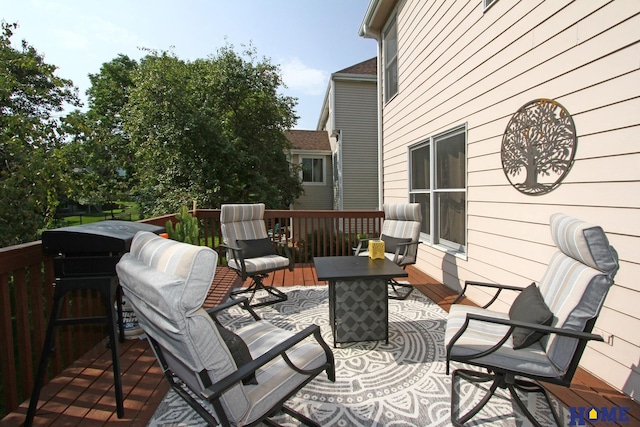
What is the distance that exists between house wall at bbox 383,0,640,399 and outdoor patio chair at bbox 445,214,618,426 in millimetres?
450

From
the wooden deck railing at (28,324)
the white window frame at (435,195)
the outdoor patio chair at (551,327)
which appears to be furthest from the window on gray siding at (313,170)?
the outdoor patio chair at (551,327)

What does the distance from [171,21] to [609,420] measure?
8615 mm

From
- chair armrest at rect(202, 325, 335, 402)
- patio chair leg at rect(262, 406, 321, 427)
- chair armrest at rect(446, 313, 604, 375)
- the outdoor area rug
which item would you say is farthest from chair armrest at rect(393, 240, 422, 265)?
chair armrest at rect(202, 325, 335, 402)

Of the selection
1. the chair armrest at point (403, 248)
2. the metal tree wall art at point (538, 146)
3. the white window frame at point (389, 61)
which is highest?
the white window frame at point (389, 61)

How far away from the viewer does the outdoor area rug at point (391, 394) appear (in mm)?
1867

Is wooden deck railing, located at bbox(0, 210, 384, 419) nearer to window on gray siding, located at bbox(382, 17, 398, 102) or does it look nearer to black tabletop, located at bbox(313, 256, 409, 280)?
black tabletop, located at bbox(313, 256, 409, 280)

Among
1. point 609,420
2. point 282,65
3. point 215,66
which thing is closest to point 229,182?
point 215,66

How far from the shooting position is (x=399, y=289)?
4395mm

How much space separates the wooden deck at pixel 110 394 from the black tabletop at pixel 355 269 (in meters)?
1.38

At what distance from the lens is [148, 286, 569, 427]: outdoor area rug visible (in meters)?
1.87

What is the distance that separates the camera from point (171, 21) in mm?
6723

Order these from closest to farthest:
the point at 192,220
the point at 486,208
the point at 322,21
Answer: the point at 486,208 → the point at 192,220 → the point at 322,21

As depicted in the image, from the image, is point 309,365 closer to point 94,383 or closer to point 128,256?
point 128,256

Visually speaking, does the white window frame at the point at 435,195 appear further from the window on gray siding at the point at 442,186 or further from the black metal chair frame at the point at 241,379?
the black metal chair frame at the point at 241,379
